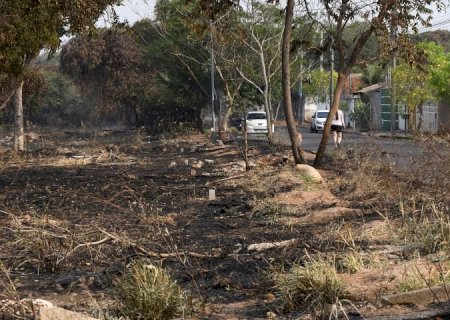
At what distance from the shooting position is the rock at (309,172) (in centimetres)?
2018

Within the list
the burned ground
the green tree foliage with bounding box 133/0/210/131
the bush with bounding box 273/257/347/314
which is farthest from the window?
the bush with bounding box 273/257/347/314

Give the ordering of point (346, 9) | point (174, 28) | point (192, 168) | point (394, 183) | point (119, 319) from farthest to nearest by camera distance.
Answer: point (174, 28) → point (192, 168) → point (346, 9) → point (394, 183) → point (119, 319)

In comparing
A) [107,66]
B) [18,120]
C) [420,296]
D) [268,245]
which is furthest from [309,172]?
[107,66]

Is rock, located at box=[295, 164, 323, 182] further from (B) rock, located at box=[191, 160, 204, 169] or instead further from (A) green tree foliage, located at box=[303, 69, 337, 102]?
(A) green tree foliage, located at box=[303, 69, 337, 102]

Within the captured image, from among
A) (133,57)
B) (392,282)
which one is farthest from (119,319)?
(133,57)

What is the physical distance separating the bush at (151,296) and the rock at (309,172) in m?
11.3

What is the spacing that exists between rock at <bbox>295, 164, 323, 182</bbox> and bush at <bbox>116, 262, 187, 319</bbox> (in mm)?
11301

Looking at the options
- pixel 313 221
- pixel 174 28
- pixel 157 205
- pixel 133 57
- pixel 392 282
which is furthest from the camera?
pixel 133 57

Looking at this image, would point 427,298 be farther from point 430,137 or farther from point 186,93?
point 186,93

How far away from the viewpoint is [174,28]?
5316 cm

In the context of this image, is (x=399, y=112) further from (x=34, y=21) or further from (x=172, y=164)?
(x=34, y=21)

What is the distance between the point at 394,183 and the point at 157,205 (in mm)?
4598

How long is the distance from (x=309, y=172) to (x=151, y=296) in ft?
40.5

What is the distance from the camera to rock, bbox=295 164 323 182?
795 inches
